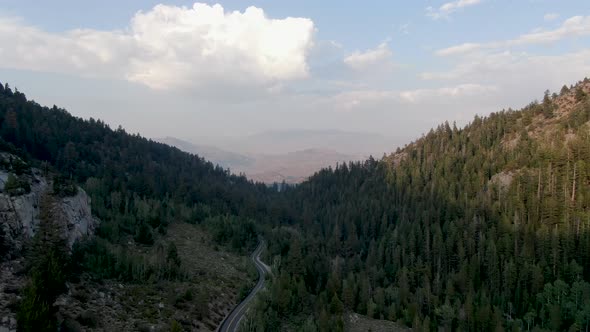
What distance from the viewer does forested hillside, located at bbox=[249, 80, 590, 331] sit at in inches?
3408

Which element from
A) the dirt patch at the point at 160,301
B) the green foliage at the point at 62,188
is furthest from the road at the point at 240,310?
the green foliage at the point at 62,188

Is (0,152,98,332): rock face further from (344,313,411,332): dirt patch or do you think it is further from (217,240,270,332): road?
(344,313,411,332): dirt patch

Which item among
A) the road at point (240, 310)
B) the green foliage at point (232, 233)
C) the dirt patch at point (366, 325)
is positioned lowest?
the dirt patch at point (366, 325)

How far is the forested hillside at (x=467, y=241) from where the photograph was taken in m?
86.6

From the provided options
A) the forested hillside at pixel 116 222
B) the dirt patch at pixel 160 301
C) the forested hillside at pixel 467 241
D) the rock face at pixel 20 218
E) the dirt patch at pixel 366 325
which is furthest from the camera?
the forested hillside at pixel 467 241

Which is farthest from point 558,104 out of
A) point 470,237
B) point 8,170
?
point 8,170

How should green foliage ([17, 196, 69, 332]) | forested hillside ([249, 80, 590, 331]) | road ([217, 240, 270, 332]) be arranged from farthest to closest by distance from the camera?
forested hillside ([249, 80, 590, 331])
road ([217, 240, 270, 332])
green foliage ([17, 196, 69, 332])

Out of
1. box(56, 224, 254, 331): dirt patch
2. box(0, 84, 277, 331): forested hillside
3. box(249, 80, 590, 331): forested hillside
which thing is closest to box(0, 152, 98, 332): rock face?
box(0, 84, 277, 331): forested hillside

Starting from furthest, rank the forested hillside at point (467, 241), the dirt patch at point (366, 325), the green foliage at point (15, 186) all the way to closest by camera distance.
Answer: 1. the forested hillside at point (467, 241)
2. the dirt patch at point (366, 325)
3. the green foliage at point (15, 186)

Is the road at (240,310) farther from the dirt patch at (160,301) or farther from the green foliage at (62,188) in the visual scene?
the green foliage at (62,188)

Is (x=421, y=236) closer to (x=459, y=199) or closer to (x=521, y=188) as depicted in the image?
(x=459, y=199)

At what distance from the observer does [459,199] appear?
14888 cm

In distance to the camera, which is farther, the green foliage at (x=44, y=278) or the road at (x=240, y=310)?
the road at (x=240, y=310)

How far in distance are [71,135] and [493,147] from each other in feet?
556
